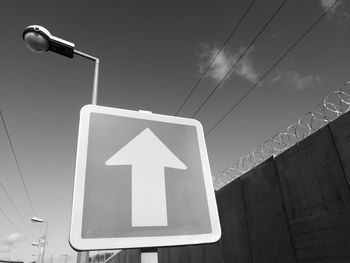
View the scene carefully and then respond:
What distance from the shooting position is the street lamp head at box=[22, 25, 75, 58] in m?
3.50

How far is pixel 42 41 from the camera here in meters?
3.58

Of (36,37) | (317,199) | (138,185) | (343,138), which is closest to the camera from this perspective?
(138,185)

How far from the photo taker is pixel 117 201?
1282mm

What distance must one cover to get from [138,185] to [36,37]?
3261mm

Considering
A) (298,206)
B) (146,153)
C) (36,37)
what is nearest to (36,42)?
(36,37)

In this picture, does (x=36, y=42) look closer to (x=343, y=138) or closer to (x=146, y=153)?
(x=146, y=153)

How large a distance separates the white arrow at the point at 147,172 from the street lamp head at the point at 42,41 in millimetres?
2904

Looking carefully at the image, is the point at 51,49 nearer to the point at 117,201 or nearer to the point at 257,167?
the point at 117,201

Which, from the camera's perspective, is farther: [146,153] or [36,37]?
[36,37]

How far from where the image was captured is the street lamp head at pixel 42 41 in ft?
11.5

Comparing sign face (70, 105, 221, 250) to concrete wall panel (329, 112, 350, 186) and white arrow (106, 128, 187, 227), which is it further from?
concrete wall panel (329, 112, 350, 186)

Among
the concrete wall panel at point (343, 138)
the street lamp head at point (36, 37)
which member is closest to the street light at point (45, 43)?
the street lamp head at point (36, 37)

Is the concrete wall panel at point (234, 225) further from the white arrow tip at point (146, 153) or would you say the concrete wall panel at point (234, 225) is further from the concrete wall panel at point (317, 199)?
the white arrow tip at point (146, 153)

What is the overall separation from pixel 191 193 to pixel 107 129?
67 cm
